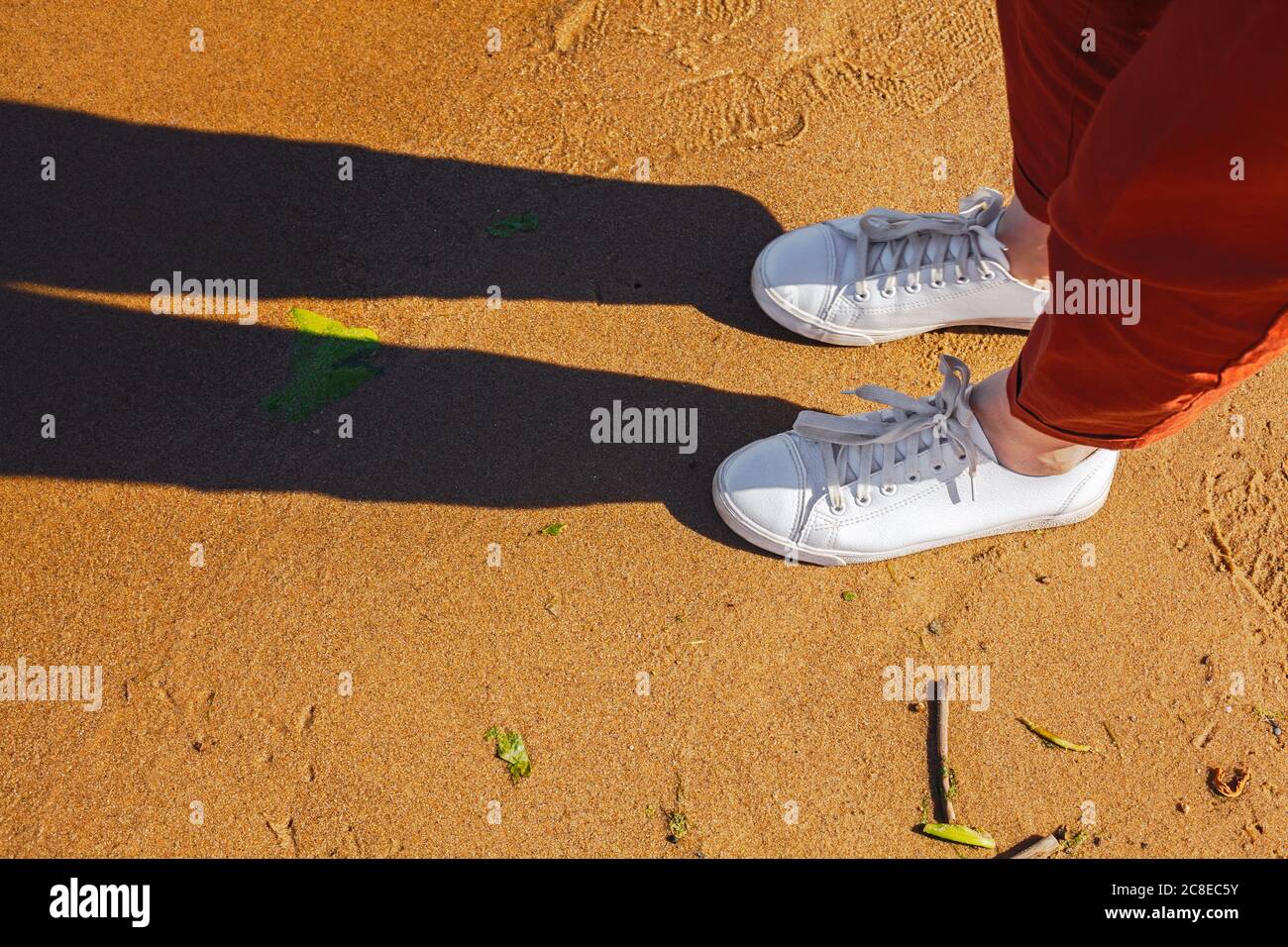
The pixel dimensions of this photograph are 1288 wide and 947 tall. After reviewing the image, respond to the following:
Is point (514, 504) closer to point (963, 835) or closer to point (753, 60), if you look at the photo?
point (963, 835)

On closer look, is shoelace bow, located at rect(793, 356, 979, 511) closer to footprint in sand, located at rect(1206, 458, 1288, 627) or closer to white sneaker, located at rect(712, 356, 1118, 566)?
white sneaker, located at rect(712, 356, 1118, 566)

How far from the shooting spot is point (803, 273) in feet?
9.36

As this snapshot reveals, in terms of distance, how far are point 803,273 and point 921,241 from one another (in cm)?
37

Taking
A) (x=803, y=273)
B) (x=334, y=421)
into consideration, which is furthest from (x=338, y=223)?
(x=803, y=273)

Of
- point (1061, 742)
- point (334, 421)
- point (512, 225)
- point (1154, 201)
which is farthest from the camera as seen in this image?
point (512, 225)

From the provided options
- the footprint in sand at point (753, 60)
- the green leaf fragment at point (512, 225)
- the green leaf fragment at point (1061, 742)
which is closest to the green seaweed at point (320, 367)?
the green leaf fragment at point (512, 225)

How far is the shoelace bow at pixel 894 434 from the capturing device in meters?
2.51

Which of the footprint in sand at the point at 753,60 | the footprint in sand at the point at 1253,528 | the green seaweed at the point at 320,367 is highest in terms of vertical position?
the footprint in sand at the point at 753,60

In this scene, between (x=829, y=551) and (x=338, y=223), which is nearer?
(x=829, y=551)

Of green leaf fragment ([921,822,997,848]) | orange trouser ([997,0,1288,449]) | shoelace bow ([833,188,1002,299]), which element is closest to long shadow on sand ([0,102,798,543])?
shoelace bow ([833,188,1002,299])

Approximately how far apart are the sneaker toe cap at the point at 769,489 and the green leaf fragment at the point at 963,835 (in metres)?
0.85

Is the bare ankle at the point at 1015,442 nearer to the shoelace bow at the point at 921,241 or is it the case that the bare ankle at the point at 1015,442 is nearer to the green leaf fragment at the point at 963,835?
the shoelace bow at the point at 921,241

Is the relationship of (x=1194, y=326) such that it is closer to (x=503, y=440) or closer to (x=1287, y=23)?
(x=1287, y=23)

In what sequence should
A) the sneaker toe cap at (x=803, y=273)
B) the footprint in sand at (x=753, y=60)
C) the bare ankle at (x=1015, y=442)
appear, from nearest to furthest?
1. the bare ankle at (x=1015, y=442)
2. the sneaker toe cap at (x=803, y=273)
3. the footprint in sand at (x=753, y=60)
